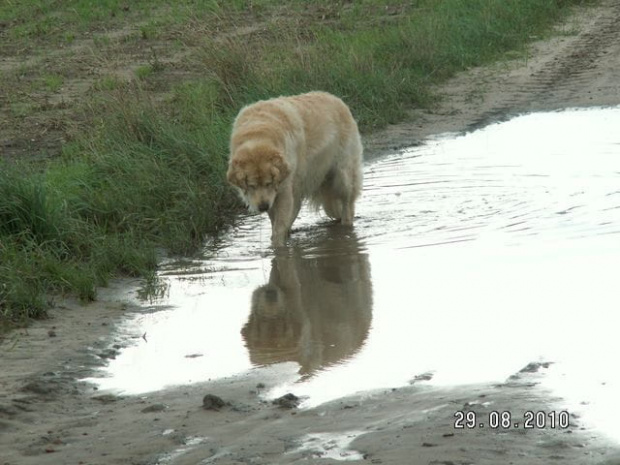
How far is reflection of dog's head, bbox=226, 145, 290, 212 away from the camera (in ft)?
29.7

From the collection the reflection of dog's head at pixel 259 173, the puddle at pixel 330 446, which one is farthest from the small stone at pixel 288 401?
the reflection of dog's head at pixel 259 173

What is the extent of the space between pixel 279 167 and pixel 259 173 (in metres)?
0.17

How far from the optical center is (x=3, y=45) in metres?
20.4

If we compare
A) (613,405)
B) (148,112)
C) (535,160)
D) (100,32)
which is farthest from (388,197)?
(100,32)

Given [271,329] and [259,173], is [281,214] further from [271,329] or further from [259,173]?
[271,329]

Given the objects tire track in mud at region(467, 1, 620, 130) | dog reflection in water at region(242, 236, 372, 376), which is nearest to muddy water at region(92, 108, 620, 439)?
dog reflection in water at region(242, 236, 372, 376)

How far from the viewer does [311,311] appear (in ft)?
25.0

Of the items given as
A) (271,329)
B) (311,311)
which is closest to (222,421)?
(271,329)

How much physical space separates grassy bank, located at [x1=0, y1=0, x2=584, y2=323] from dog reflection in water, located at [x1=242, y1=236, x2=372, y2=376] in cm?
107

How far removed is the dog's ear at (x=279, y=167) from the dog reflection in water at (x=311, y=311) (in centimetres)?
63
